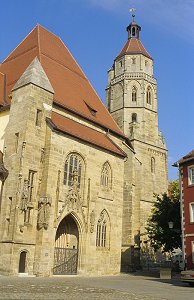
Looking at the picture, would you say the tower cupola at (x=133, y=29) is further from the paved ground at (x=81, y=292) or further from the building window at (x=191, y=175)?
the paved ground at (x=81, y=292)

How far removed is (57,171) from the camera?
19.1 meters

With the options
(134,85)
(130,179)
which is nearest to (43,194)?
(130,179)

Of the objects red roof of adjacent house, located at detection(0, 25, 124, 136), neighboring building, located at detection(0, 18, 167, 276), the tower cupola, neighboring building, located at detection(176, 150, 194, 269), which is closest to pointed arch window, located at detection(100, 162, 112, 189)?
neighboring building, located at detection(0, 18, 167, 276)

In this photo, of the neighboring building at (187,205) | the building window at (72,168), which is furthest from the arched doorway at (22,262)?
the neighboring building at (187,205)

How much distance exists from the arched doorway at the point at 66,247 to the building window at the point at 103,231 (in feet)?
5.42

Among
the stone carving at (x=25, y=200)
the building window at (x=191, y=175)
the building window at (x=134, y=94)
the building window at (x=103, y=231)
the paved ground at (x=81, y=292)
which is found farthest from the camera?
the building window at (x=134, y=94)

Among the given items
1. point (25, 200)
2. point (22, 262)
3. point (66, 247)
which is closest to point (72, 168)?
point (25, 200)

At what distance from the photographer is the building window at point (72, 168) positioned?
787 inches

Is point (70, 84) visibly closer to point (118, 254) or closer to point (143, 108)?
point (118, 254)

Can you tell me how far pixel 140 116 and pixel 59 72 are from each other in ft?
52.6

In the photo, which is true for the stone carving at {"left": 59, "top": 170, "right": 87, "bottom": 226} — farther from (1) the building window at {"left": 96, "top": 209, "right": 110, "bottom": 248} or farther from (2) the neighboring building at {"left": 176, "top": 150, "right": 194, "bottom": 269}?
(2) the neighboring building at {"left": 176, "top": 150, "right": 194, "bottom": 269}

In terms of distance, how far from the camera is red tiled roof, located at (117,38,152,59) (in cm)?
4269

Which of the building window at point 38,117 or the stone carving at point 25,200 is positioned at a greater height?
the building window at point 38,117

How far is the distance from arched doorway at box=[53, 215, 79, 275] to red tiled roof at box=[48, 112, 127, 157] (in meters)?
4.63
